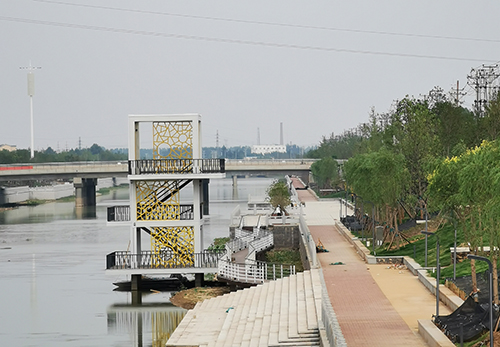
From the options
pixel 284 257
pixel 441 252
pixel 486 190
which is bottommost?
pixel 284 257

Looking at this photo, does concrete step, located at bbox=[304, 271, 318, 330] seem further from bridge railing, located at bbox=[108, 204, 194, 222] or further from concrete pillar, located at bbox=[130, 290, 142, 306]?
concrete pillar, located at bbox=[130, 290, 142, 306]

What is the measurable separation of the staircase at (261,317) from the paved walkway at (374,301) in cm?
82

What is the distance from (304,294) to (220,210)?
59.9 m

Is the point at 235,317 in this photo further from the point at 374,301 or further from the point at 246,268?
the point at 246,268

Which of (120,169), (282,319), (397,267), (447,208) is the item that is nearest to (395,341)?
(282,319)

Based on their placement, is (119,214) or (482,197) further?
(119,214)

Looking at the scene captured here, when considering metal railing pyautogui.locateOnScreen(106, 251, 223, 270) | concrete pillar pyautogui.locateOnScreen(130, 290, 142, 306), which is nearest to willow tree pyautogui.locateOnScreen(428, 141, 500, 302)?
metal railing pyautogui.locateOnScreen(106, 251, 223, 270)

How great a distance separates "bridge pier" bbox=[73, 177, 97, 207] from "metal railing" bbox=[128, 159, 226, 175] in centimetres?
6294

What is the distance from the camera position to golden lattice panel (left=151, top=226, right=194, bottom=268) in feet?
109

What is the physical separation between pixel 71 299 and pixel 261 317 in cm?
1238

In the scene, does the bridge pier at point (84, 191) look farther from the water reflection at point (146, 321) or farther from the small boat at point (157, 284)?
the water reflection at point (146, 321)

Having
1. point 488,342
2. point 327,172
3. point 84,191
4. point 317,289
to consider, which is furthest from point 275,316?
point 84,191

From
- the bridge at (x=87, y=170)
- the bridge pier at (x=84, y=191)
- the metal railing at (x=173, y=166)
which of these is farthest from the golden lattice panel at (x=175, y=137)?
the bridge pier at (x=84, y=191)

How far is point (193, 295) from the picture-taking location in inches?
1264
